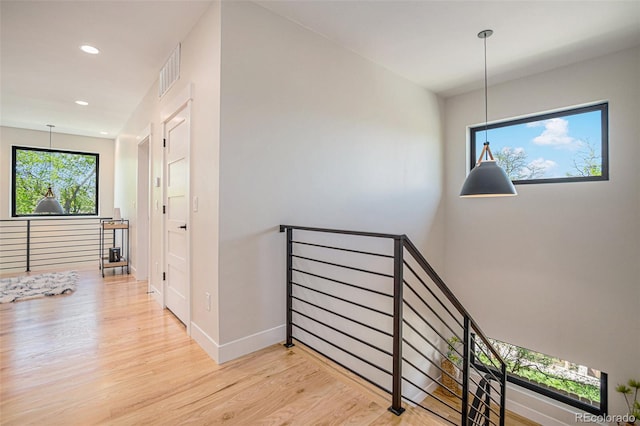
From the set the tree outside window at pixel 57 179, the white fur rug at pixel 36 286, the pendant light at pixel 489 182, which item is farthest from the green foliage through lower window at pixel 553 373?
the tree outside window at pixel 57 179

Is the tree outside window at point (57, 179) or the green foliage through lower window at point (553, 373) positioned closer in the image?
the green foliage through lower window at point (553, 373)

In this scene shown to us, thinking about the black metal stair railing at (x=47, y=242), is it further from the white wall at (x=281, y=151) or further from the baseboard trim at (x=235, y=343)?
the white wall at (x=281, y=151)

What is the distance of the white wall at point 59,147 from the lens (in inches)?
210

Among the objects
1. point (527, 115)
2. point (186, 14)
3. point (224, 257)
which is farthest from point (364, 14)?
point (527, 115)

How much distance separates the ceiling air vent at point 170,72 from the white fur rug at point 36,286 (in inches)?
115

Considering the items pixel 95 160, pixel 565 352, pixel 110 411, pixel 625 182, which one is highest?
pixel 95 160

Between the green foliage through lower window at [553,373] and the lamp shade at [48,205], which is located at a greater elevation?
the lamp shade at [48,205]

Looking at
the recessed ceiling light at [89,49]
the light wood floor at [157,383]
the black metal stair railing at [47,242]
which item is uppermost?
the recessed ceiling light at [89,49]

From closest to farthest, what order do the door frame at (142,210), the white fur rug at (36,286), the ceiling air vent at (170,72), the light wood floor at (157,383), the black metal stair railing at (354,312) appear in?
the light wood floor at (157,383)
the black metal stair railing at (354,312)
the ceiling air vent at (170,72)
the white fur rug at (36,286)
the door frame at (142,210)

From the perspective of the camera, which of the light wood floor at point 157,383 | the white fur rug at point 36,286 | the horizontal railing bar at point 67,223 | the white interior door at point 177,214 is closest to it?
the light wood floor at point 157,383

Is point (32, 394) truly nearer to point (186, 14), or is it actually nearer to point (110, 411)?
point (110, 411)

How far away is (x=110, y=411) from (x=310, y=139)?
2318 mm

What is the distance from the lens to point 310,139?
105 inches

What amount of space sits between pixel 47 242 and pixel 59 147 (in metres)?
1.89
